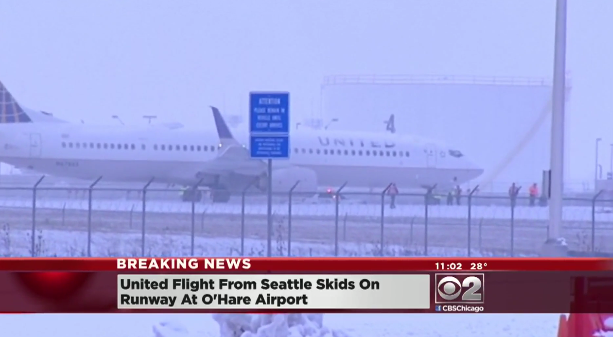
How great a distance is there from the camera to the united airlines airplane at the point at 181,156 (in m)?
18.5

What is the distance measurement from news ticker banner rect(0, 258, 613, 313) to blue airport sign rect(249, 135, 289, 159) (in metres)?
2.43

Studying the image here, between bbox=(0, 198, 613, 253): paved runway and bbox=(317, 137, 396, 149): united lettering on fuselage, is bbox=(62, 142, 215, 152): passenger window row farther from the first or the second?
bbox=(0, 198, 613, 253): paved runway

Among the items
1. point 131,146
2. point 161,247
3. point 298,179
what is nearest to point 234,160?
point 131,146

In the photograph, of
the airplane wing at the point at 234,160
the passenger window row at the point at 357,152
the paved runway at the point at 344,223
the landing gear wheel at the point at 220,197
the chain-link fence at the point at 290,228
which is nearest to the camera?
the chain-link fence at the point at 290,228

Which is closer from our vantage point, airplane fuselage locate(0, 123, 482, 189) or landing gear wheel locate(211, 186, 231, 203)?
landing gear wheel locate(211, 186, 231, 203)

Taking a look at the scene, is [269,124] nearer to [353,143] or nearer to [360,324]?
[360,324]

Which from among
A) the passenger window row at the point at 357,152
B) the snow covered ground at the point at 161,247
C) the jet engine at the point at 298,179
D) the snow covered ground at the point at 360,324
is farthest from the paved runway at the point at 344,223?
the passenger window row at the point at 357,152

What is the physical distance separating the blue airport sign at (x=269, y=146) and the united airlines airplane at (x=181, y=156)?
1088cm

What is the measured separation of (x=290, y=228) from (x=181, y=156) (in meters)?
14.3

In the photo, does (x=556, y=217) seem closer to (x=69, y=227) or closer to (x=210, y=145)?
(x=69, y=227)

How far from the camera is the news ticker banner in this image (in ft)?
12.6

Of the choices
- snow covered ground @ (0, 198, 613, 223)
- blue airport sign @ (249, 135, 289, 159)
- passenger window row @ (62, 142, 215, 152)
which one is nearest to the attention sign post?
blue airport sign @ (249, 135, 289, 159)

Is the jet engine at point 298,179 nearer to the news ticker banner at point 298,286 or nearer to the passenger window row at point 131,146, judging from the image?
the passenger window row at point 131,146

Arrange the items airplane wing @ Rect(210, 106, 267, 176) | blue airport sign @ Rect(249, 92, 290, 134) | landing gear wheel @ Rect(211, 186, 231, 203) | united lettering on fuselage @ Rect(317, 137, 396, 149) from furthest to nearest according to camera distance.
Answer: airplane wing @ Rect(210, 106, 267, 176), united lettering on fuselage @ Rect(317, 137, 396, 149), landing gear wheel @ Rect(211, 186, 231, 203), blue airport sign @ Rect(249, 92, 290, 134)
